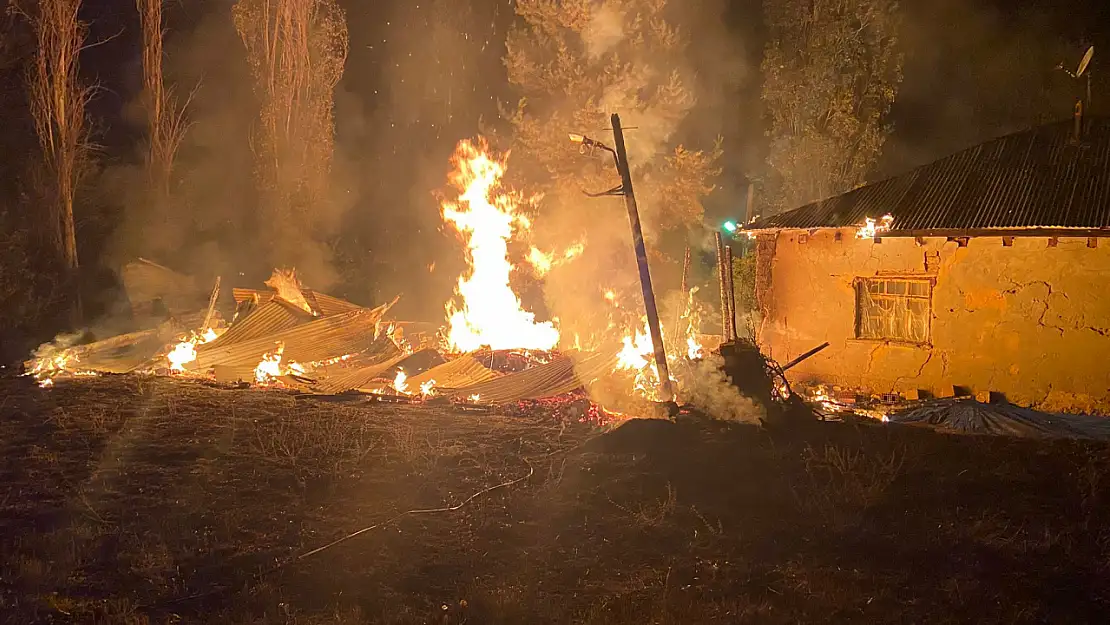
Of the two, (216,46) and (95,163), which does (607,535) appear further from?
(216,46)

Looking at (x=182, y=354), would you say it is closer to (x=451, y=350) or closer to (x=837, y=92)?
(x=451, y=350)

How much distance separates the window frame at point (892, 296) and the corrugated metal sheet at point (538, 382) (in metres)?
4.85

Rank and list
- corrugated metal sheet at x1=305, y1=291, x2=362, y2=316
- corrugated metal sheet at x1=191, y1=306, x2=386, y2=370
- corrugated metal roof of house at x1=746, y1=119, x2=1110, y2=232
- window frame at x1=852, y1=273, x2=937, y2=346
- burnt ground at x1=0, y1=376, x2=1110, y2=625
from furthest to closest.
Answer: corrugated metal sheet at x1=305, y1=291, x2=362, y2=316 < corrugated metal sheet at x1=191, y1=306, x2=386, y2=370 < window frame at x1=852, y1=273, x2=937, y2=346 < corrugated metal roof of house at x1=746, y1=119, x2=1110, y2=232 < burnt ground at x1=0, y1=376, x2=1110, y2=625

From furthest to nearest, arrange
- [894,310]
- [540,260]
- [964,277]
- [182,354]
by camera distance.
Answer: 1. [540,260]
2. [182,354]
3. [894,310]
4. [964,277]

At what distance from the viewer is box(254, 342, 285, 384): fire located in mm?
15102

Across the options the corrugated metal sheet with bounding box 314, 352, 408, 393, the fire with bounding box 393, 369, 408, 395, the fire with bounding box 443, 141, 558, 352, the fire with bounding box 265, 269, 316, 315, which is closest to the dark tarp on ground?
the fire with bounding box 393, 369, 408, 395

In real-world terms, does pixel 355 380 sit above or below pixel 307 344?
below

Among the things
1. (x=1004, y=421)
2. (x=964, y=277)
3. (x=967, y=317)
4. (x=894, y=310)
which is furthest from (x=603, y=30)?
(x=1004, y=421)

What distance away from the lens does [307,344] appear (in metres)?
15.7

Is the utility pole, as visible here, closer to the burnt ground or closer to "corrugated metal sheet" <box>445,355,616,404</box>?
the burnt ground

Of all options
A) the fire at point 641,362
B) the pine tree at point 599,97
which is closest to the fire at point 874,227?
the fire at point 641,362

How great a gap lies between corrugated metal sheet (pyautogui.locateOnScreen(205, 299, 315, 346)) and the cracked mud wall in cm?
1035

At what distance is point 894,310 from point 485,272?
32.5 feet

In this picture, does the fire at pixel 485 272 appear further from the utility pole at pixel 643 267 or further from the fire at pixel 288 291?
the utility pole at pixel 643 267
